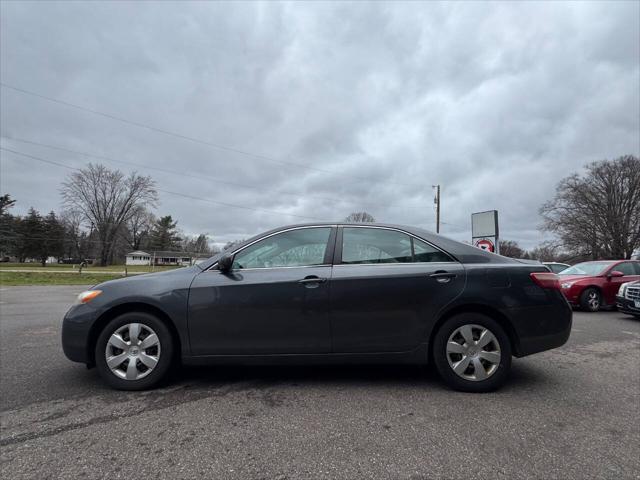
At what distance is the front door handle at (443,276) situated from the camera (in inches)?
121

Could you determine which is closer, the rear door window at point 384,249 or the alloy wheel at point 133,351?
the alloy wheel at point 133,351

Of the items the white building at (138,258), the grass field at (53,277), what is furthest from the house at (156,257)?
the grass field at (53,277)

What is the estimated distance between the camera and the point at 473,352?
2.99 metres

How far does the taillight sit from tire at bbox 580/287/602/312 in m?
7.26

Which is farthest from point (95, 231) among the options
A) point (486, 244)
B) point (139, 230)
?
point (486, 244)

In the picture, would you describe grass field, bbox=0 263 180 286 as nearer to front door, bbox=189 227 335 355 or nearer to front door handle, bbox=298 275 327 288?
front door, bbox=189 227 335 355

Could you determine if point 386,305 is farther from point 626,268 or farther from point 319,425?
point 626,268

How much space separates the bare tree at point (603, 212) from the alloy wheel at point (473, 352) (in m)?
45.0

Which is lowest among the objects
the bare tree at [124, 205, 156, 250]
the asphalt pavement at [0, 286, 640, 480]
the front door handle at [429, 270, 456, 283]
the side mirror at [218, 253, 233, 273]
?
the asphalt pavement at [0, 286, 640, 480]

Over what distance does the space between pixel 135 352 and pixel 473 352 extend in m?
2.96

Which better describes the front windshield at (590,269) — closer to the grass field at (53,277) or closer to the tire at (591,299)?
the tire at (591,299)

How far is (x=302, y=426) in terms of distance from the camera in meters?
2.39

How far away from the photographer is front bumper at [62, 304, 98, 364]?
305 centimetres

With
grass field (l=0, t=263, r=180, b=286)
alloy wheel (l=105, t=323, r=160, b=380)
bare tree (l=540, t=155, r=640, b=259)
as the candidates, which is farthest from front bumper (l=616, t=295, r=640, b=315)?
bare tree (l=540, t=155, r=640, b=259)
